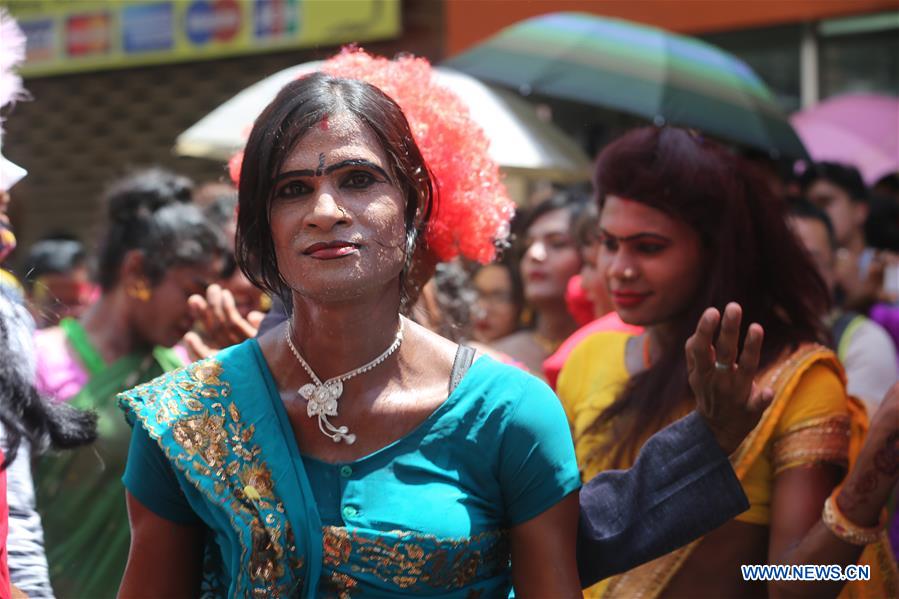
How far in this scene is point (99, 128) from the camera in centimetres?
1043

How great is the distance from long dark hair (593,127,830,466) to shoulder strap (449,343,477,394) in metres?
0.82

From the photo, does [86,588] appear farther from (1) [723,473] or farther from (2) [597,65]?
(2) [597,65]

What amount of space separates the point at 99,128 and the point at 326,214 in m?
9.07

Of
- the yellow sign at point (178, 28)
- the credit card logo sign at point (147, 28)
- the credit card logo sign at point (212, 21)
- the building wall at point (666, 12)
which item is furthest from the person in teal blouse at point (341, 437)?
the credit card logo sign at point (147, 28)

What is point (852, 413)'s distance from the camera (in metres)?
2.77

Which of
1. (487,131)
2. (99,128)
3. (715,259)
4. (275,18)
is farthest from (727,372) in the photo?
(99,128)

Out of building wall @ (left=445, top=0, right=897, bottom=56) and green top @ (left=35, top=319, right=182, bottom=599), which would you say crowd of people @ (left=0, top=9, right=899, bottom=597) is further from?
building wall @ (left=445, top=0, right=897, bottom=56)

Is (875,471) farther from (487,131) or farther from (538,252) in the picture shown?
(487,131)

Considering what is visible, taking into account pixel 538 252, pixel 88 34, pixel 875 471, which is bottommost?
pixel 88 34

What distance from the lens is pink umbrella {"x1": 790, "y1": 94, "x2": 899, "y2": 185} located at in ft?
23.1

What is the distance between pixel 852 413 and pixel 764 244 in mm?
481

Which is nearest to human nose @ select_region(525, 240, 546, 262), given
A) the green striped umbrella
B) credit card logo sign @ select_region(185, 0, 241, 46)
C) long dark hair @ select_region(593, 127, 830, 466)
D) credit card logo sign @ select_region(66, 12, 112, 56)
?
the green striped umbrella

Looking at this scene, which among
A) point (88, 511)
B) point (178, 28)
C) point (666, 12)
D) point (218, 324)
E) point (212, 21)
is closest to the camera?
point (218, 324)

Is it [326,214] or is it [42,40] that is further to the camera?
[42,40]
